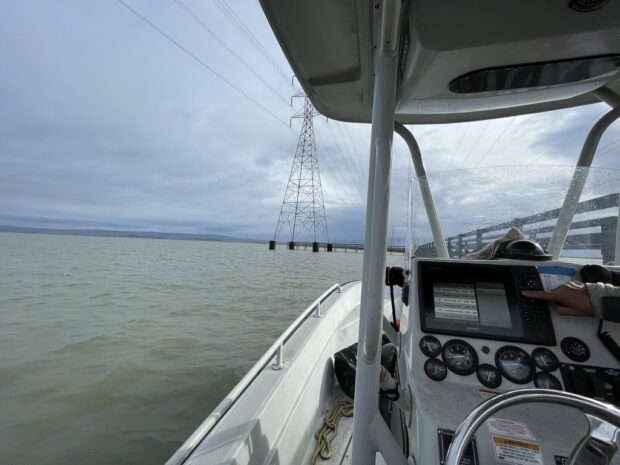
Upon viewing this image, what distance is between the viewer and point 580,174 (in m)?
1.37

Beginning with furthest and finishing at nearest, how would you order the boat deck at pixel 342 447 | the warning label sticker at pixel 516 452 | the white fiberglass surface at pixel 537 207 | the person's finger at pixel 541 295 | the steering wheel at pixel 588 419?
the boat deck at pixel 342 447, the white fiberglass surface at pixel 537 207, the person's finger at pixel 541 295, the warning label sticker at pixel 516 452, the steering wheel at pixel 588 419

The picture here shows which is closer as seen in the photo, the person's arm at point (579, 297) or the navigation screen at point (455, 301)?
the person's arm at point (579, 297)

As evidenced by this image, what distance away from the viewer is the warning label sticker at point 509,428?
0.75 m

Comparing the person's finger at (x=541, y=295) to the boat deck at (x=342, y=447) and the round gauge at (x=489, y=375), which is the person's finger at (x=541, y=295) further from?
the boat deck at (x=342, y=447)

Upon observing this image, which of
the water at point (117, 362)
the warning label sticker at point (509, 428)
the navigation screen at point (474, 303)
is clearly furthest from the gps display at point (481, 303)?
the water at point (117, 362)

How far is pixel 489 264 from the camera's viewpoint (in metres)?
1.13

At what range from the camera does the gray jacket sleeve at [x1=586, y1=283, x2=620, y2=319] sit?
3.12 ft

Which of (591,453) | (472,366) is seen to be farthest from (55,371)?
(591,453)

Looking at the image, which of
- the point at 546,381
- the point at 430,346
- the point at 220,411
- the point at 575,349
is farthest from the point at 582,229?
the point at 220,411

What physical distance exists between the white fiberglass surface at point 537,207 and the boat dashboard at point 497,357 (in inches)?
12.3

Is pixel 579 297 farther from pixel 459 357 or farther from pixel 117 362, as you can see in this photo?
pixel 117 362

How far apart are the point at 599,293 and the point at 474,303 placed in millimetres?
343

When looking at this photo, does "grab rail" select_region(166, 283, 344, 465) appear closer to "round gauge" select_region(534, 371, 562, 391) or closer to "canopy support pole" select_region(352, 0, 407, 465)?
"canopy support pole" select_region(352, 0, 407, 465)

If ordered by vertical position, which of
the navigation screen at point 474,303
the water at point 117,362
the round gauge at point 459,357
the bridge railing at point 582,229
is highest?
the bridge railing at point 582,229
